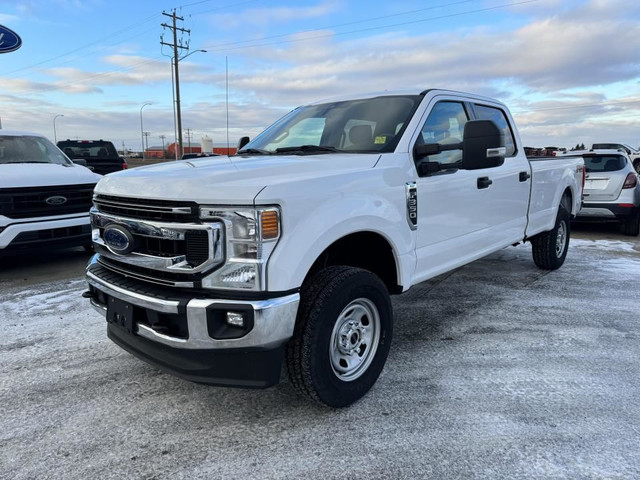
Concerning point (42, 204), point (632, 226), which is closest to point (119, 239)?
point (42, 204)

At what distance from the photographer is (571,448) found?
8.23ft

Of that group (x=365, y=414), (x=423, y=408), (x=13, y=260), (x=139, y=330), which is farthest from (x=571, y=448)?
A: (x=13, y=260)

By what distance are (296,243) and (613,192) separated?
8627 millimetres

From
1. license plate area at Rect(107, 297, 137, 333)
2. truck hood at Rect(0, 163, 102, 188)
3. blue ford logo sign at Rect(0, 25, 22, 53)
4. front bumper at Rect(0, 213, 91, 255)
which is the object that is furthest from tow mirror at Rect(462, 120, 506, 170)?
blue ford logo sign at Rect(0, 25, 22, 53)

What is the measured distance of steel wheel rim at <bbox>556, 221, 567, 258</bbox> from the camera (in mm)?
6328

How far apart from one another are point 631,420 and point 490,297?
8.17 ft

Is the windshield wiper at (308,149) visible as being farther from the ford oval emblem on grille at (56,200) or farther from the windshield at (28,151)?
the windshield at (28,151)

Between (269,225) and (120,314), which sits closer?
(269,225)

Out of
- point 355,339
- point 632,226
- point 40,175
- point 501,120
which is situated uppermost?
point 501,120

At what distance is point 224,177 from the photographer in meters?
2.57

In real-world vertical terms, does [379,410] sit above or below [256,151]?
below

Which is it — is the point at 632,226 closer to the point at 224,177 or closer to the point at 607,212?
the point at 607,212

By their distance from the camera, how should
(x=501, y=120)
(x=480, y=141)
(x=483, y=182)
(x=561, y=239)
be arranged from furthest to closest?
1. (x=561, y=239)
2. (x=501, y=120)
3. (x=483, y=182)
4. (x=480, y=141)

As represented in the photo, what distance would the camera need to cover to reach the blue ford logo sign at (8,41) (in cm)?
1371
